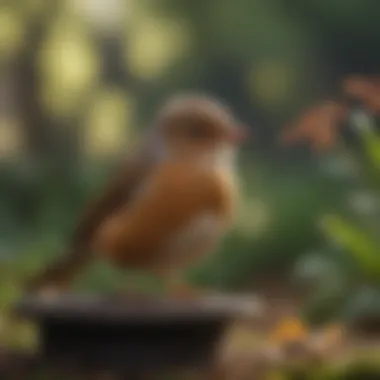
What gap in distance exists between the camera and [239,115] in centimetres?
133

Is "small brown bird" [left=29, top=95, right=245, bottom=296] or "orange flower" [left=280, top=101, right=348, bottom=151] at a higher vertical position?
"orange flower" [left=280, top=101, right=348, bottom=151]

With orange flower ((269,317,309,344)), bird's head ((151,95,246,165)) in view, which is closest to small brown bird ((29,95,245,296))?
bird's head ((151,95,246,165))

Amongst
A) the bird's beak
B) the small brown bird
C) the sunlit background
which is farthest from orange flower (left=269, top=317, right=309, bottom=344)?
the bird's beak

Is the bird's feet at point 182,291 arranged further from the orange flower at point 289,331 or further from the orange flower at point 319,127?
the orange flower at point 319,127

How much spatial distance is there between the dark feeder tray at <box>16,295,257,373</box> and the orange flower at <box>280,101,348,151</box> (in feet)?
0.76

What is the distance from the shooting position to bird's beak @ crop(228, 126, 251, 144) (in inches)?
51.4

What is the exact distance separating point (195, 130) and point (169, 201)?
10 centimetres

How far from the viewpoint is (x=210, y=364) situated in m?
1.28

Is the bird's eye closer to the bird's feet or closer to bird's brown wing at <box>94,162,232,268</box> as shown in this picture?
bird's brown wing at <box>94,162,232,268</box>

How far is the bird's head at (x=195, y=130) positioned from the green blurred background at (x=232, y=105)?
3cm

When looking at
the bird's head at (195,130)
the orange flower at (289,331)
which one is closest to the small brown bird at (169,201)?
the bird's head at (195,130)

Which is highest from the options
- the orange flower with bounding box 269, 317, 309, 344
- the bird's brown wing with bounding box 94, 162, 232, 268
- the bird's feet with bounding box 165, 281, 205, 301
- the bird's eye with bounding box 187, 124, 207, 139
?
the bird's eye with bounding box 187, 124, 207, 139

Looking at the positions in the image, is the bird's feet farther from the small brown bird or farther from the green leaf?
the green leaf

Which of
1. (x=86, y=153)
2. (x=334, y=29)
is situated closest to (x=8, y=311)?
(x=86, y=153)
